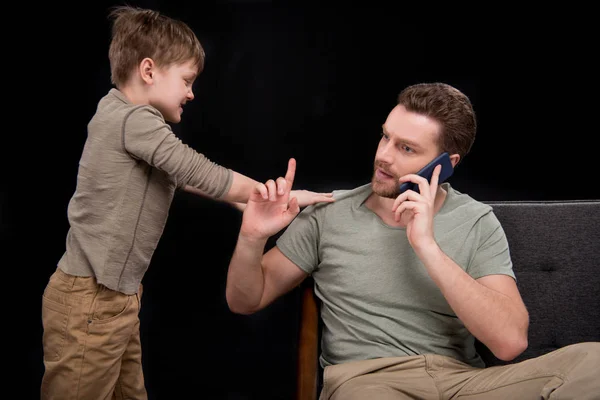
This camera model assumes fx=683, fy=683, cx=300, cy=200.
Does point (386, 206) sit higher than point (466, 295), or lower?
higher

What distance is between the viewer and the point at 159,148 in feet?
6.42

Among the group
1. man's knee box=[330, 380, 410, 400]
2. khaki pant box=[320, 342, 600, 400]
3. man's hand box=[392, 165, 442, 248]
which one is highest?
man's hand box=[392, 165, 442, 248]

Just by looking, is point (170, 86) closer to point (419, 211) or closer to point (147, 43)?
point (147, 43)

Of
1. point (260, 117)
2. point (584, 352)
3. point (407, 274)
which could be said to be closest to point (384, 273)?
point (407, 274)

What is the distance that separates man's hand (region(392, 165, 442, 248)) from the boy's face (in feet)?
2.42

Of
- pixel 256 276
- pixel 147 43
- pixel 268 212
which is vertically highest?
pixel 147 43

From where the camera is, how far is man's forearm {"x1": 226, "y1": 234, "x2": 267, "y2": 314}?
2053 millimetres

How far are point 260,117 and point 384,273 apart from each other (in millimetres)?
935

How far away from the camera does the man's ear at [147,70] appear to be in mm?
2051

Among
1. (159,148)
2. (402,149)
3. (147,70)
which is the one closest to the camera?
(159,148)

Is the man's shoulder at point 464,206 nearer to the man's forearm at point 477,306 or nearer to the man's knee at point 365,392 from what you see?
the man's forearm at point 477,306

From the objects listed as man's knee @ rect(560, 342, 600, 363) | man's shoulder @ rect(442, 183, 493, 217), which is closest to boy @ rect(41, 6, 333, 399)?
man's shoulder @ rect(442, 183, 493, 217)

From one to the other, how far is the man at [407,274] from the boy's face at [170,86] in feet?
1.35

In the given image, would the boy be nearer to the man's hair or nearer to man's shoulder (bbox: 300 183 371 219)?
man's shoulder (bbox: 300 183 371 219)
